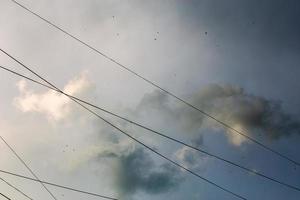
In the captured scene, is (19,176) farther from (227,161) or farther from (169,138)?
(227,161)

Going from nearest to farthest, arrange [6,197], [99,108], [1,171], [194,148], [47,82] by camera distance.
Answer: [6,197] < [1,171] < [47,82] < [99,108] < [194,148]

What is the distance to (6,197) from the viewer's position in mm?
16422

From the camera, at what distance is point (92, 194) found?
846 inches

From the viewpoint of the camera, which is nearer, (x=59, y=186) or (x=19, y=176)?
(x=19, y=176)

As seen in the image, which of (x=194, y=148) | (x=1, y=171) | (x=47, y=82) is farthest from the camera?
(x=194, y=148)

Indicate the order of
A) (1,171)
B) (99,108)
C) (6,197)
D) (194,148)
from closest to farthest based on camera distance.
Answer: (6,197) < (1,171) < (99,108) < (194,148)

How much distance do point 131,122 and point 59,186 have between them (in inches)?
189

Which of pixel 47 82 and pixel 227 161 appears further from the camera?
pixel 227 161

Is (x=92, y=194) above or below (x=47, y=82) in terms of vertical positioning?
below

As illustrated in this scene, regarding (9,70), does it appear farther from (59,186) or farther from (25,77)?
(59,186)

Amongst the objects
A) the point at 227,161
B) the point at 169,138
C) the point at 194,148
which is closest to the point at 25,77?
the point at 169,138

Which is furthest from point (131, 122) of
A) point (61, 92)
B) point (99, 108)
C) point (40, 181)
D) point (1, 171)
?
point (1, 171)

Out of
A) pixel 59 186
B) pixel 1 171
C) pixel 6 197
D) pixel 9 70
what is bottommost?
pixel 6 197

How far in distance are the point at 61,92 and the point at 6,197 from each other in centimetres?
531
